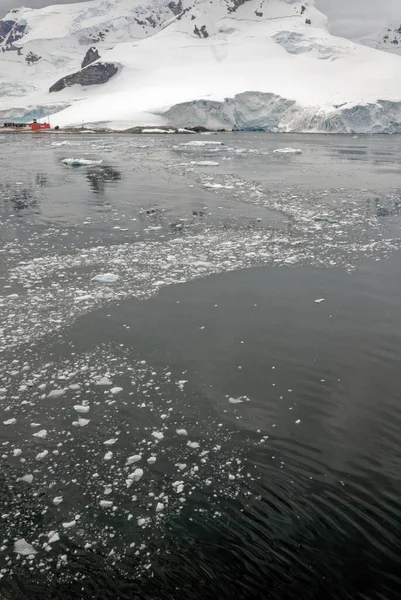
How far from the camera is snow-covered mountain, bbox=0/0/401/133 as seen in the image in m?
87.4

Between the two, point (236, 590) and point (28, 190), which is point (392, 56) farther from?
point (236, 590)

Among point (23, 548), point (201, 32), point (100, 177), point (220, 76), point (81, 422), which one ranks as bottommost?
A: point (23, 548)

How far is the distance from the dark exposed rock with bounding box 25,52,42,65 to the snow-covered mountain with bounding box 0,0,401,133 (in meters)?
0.58

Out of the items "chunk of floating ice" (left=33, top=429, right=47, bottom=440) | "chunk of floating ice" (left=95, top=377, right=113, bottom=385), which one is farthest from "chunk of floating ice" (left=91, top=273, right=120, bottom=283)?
"chunk of floating ice" (left=33, top=429, right=47, bottom=440)

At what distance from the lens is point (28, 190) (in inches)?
765

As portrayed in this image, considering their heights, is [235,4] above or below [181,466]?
above

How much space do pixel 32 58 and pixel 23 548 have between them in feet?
686

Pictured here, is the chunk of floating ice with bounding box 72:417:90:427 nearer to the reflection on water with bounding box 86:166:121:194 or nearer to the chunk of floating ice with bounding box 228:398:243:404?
the chunk of floating ice with bounding box 228:398:243:404

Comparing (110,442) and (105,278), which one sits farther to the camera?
(105,278)

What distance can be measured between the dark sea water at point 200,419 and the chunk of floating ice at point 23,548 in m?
0.02

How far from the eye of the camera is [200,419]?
5008 mm

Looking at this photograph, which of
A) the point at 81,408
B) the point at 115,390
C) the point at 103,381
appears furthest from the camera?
the point at 103,381

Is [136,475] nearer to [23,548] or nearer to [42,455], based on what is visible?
[42,455]

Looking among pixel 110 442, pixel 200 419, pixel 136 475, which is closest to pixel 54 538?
pixel 136 475
